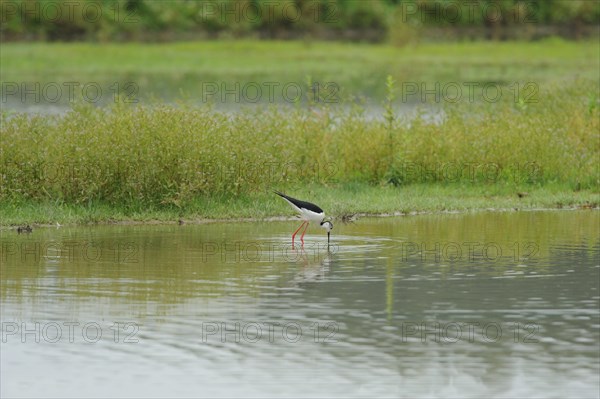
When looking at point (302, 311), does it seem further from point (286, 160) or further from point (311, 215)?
point (286, 160)

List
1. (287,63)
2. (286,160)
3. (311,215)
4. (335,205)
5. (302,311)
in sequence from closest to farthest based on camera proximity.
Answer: (302,311) < (311,215) < (335,205) < (286,160) < (287,63)

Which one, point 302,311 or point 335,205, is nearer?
point 302,311

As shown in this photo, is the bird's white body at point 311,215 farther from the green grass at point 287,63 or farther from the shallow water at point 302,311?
the green grass at point 287,63

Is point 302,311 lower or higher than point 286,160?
lower

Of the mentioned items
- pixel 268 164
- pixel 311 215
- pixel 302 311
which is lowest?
pixel 302 311

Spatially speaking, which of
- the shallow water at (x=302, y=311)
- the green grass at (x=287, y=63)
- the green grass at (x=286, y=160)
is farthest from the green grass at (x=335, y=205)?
the green grass at (x=287, y=63)

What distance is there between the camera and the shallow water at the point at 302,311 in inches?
440

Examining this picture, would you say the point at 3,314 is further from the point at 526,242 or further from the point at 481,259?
the point at 526,242

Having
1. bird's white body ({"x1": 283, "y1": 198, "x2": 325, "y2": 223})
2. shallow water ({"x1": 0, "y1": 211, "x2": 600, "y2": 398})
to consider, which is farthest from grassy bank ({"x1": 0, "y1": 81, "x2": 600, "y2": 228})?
bird's white body ({"x1": 283, "y1": 198, "x2": 325, "y2": 223})

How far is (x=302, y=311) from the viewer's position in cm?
1366

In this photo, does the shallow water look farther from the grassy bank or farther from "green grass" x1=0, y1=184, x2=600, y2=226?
the grassy bank

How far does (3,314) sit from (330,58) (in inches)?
2148

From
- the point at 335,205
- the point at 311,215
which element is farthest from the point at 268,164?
the point at 311,215

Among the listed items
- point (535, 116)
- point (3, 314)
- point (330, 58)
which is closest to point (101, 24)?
point (330, 58)
